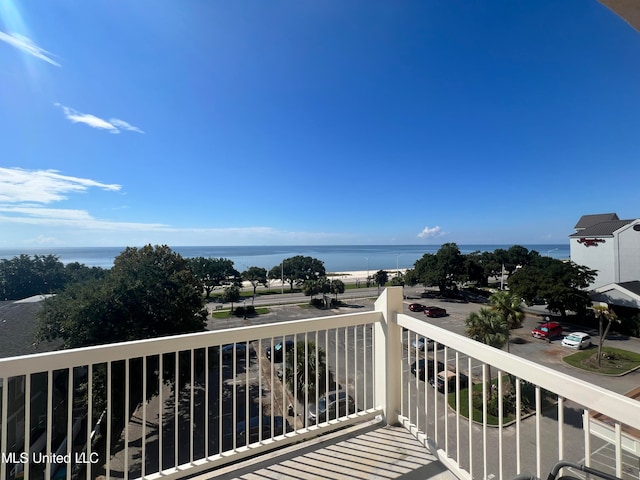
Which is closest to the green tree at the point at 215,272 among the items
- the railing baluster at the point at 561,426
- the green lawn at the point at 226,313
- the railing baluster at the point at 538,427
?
the green lawn at the point at 226,313

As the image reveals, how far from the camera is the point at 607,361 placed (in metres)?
10.7

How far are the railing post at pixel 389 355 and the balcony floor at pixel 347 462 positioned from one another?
0.66 feet

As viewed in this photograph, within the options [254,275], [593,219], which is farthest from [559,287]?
[254,275]

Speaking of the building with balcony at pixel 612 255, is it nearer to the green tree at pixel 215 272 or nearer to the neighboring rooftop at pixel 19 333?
the neighboring rooftop at pixel 19 333

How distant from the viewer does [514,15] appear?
18.5ft

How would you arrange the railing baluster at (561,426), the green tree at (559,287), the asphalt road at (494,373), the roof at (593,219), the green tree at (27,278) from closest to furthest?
the railing baluster at (561,426) → the asphalt road at (494,373) → the green tree at (559,287) → the green tree at (27,278) → the roof at (593,219)

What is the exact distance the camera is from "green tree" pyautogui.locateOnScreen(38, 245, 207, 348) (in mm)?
7020

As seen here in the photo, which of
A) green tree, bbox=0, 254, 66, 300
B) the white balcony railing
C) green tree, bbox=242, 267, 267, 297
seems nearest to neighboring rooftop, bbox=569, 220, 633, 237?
the white balcony railing

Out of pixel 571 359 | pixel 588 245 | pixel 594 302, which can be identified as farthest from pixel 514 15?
pixel 588 245

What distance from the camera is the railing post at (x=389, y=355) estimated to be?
6.59 ft

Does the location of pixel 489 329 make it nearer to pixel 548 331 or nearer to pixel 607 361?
pixel 607 361

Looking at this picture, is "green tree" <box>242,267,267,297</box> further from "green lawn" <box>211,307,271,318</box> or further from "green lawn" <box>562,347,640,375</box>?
"green lawn" <box>562,347,640,375</box>

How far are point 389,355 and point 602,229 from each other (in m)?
25.8

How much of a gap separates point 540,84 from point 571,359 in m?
10.7
